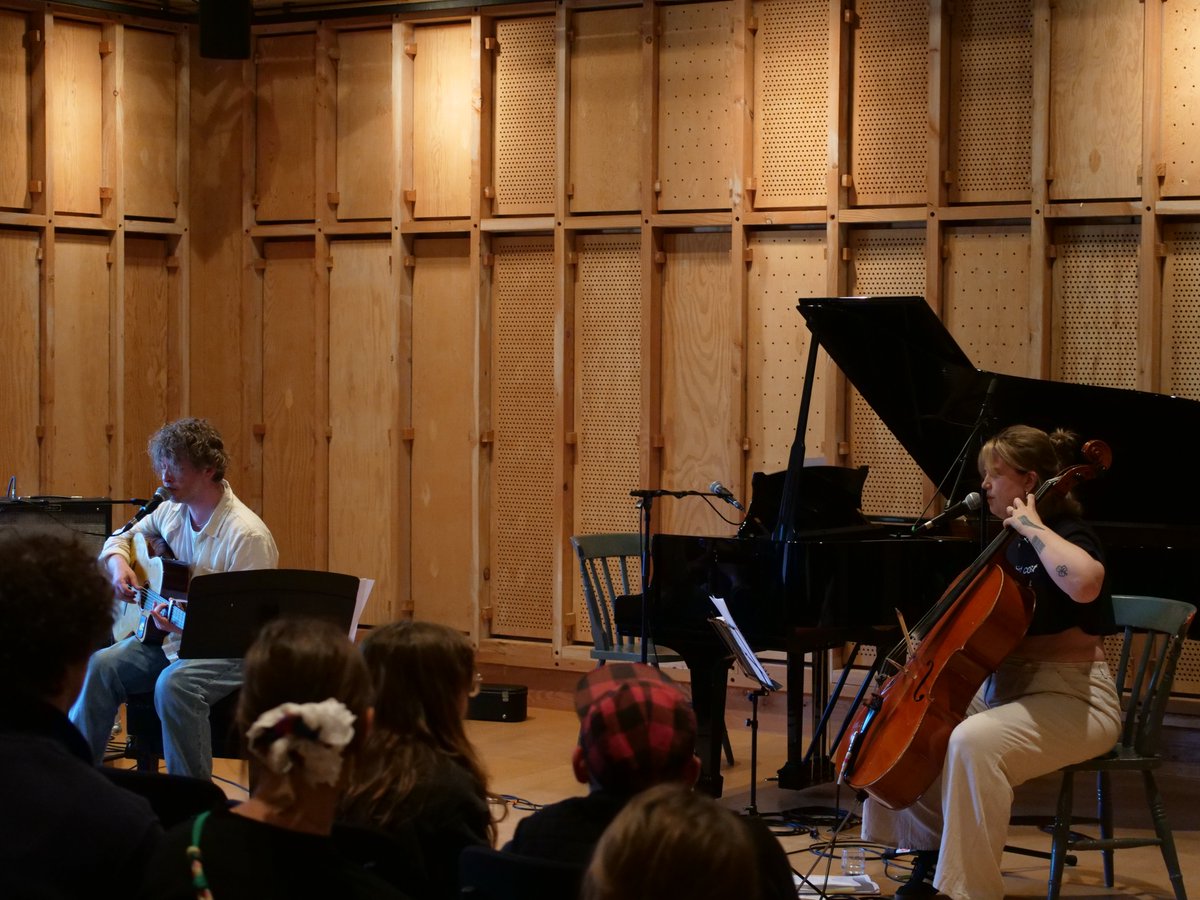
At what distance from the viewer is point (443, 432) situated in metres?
8.12

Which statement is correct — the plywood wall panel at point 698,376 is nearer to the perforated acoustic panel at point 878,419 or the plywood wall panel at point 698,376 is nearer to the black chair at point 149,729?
the perforated acoustic panel at point 878,419

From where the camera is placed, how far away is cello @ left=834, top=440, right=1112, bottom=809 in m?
4.07

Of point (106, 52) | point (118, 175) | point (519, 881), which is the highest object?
point (106, 52)

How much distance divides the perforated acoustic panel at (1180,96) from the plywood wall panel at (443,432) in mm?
3516

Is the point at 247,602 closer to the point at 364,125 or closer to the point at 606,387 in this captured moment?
the point at 606,387

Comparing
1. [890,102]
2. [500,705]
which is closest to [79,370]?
[500,705]

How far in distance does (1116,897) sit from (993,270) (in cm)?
318

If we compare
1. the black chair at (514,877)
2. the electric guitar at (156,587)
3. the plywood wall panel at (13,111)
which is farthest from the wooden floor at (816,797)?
the plywood wall panel at (13,111)

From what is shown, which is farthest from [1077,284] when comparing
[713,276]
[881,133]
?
[713,276]

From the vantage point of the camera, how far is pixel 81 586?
7.09 feet

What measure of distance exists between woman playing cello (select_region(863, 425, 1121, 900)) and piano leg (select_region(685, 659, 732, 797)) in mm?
1090

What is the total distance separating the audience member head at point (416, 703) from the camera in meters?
2.56

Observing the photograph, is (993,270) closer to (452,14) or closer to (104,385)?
(452,14)

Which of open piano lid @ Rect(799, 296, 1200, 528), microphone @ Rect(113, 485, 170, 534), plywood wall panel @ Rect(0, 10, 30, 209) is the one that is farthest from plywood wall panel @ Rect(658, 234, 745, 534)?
plywood wall panel @ Rect(0, 10, 30, 209)
